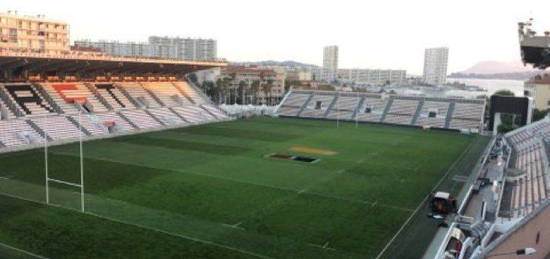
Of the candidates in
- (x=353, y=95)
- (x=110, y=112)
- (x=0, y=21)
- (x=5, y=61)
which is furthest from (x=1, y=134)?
(x=0, y=21)

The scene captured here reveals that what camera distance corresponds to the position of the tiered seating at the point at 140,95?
139 feet

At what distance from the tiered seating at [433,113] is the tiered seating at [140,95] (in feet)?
84.3

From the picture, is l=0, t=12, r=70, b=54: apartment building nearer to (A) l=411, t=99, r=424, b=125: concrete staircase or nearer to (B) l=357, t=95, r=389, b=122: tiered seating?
(B) l=357, t=95, r=389, b=122: tiered seating

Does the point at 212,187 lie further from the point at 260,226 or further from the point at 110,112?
the point at 110,112

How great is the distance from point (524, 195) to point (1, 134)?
28550 millimetres

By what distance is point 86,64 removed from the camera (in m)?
36.5

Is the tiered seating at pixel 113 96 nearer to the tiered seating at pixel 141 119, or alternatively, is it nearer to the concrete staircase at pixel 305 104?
the tiered seating at pixel 141 119

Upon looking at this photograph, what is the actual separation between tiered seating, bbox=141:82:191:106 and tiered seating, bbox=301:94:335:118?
13226 mm

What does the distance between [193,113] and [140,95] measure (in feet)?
17.1

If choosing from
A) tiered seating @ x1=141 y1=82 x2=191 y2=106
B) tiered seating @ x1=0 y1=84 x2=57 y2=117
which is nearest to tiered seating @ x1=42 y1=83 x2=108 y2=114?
tiered seating @ x1=0 y1=84 x2=57 y2=117

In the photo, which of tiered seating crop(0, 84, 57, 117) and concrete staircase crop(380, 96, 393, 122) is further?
concrete staircase crop(380, 96, 393, 122)

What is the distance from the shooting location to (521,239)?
39.6ft

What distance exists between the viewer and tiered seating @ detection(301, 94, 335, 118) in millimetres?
Answer: 50125

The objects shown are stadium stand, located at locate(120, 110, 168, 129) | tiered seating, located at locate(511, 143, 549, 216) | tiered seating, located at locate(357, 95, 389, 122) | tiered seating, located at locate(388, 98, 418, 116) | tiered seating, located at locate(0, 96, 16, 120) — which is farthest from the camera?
tiered seating, located at locate(357, 95, 389, 122)
